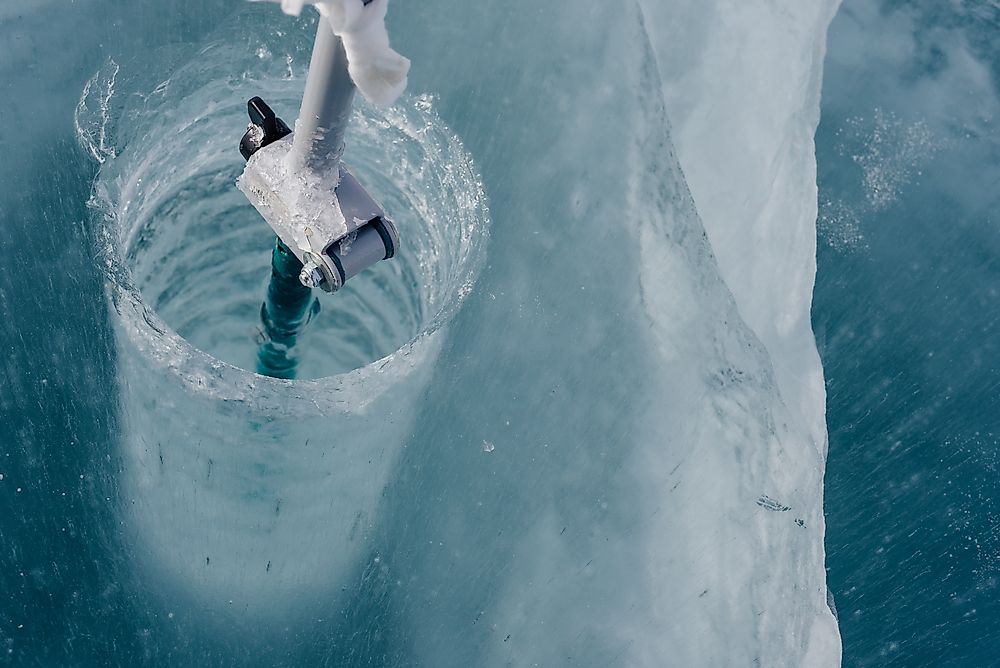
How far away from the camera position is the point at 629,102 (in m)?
1.79

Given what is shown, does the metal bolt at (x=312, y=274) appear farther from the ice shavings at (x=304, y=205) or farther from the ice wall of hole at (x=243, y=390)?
the ice wall of hole at (x=243, y=390)

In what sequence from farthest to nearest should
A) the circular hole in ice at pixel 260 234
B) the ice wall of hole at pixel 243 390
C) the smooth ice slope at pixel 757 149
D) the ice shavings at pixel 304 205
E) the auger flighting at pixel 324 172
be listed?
the smooth ice slope at pixel 757 149 < the circular hole in ice at pixel 260 234 < the ice wall of hole at pixel 243 390 < the ice shavings at pixel 304 205 < the auger flighting at pixel 324 172

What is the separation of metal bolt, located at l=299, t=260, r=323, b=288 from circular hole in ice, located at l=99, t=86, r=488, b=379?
10.6 inches

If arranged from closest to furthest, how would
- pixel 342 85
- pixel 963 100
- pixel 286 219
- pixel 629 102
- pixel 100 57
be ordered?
1. pixel 342 85
2. pixel 286 219
3. pixel 100 57
4. pixel 629 102
5. pixel 963 100

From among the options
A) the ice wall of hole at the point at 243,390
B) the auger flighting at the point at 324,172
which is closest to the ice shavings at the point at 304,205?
the auger flighting at the point at 324,172

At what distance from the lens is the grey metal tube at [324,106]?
1017mm

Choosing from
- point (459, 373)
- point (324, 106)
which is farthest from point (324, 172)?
point (459, 373)

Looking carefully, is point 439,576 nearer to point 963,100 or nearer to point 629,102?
point 629,102

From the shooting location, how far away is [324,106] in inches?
42.7

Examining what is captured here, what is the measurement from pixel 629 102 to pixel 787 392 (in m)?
0.62

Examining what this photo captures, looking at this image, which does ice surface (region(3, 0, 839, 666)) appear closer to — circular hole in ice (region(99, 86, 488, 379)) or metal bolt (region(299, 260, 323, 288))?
circular hole in ice (region(99, 86, 488, 379))

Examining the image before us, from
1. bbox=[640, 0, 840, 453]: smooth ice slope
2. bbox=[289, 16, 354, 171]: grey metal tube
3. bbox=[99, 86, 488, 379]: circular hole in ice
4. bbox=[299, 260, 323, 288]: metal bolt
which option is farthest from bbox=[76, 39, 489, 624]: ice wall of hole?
bbox=[640, 0, 840, 453]: smooth ice slope

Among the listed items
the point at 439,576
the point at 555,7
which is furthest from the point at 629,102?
the point at 439,576

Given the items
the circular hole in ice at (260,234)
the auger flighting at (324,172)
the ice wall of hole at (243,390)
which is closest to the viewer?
the auger flighting at (324,172)
